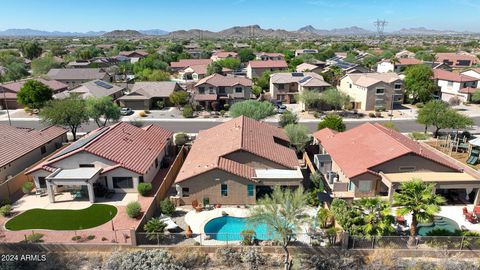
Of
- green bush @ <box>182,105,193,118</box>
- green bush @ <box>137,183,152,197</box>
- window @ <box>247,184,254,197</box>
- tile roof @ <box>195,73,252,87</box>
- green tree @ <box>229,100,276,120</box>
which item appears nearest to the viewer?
window @ <box>247,184,254,197</box>

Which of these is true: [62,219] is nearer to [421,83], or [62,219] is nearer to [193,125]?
[193,125]

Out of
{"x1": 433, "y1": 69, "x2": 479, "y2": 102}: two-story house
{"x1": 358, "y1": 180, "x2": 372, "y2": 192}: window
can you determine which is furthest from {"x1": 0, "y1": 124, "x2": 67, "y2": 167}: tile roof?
{"x1": 433, "y1": 69, "x2": 479, "y2": 102}: two-story house

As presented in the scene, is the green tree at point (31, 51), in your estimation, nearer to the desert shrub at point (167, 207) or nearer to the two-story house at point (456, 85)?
the desert shrub at point (167, 207)

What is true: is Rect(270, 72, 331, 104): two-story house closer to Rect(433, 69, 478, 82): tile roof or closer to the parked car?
Rect(433, 69, 478, 82): tile roof

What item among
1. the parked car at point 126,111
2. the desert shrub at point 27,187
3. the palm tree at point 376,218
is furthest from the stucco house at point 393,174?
the parked car at point 126,111

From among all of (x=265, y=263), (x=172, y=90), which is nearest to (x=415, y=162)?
(x=265, y=263)

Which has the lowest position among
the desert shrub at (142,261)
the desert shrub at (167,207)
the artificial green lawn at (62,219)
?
the artificial green lawn at (62,219)
